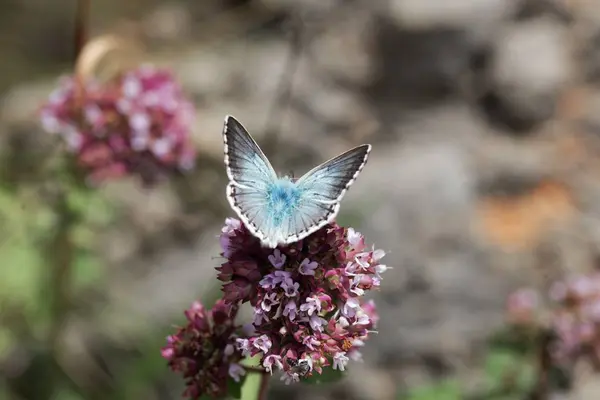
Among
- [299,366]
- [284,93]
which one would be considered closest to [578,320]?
[299,366]

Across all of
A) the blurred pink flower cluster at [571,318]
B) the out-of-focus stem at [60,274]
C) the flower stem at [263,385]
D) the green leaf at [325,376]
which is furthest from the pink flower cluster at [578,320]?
the out-of-focus stem at [60,274]

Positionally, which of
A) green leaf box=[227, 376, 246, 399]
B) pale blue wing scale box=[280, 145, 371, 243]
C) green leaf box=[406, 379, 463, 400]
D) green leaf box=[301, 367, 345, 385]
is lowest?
green leaf box=[227, 376, 246, 399]

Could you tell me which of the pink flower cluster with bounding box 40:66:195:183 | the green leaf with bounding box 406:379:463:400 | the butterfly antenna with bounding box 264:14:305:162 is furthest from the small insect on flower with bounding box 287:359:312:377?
the butterfly antenna with bounding box 264:14:305:162

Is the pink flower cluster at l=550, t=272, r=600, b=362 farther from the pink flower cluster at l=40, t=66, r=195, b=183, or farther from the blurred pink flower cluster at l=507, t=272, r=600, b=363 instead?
the pink flower cluster at l=40, t=66, r=195, b=183

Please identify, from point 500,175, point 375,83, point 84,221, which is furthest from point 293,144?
point 84,221

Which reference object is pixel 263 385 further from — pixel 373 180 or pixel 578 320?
pixel 373 180

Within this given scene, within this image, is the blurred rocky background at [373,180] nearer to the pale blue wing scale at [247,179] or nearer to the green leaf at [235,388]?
the green leaf at [235,388]

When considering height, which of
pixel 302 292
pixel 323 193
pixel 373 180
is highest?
pixel 373 180
